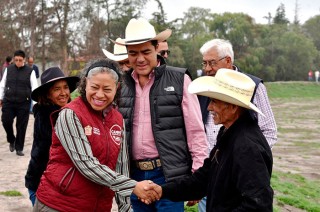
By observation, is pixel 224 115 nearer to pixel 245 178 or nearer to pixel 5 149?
pixel 245 178

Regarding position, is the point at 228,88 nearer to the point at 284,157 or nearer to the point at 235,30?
the point at 284,157

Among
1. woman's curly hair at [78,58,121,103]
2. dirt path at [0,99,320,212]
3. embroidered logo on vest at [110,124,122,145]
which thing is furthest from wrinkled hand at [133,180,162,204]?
dirt path at [0,99,320,212]

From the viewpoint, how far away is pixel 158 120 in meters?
3.46

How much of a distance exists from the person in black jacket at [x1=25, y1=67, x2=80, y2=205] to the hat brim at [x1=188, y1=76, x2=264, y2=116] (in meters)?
1.26

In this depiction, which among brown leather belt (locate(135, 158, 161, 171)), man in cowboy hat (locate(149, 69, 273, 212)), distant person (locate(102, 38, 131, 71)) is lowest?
brown leather belt (locate(135, 158, 161, 171))

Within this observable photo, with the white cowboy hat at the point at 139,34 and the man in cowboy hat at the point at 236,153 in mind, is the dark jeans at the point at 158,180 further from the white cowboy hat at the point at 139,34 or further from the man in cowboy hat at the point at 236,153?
the white cowboy hat at the point at 139,34

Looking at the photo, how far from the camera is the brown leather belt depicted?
3.49 metres

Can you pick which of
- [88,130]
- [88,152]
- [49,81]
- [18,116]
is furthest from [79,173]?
[18,116]

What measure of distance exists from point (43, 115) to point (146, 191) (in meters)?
0.98

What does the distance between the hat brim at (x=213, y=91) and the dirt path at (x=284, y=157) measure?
12.8 ft

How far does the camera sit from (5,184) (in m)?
7.01

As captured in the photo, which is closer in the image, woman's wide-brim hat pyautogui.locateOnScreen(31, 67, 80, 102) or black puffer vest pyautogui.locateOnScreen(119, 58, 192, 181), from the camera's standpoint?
black puffer vest pyautogui.locateOnScreen(119, 58, 192, 181)

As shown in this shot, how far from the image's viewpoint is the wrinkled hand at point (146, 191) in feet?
10.5

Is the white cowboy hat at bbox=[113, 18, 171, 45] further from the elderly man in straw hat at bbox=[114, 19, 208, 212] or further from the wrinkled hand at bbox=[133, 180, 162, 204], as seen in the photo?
the wrinkled hand at bbox=[133, 180, 162, 204]
